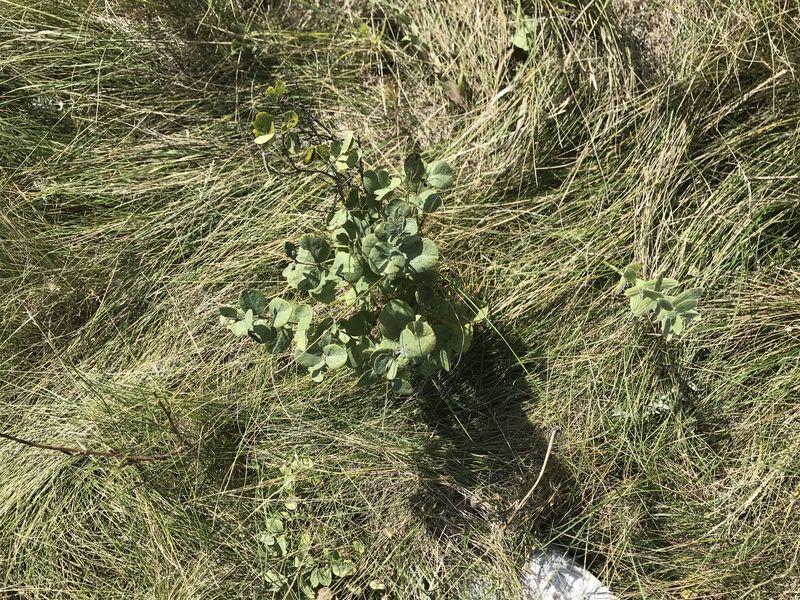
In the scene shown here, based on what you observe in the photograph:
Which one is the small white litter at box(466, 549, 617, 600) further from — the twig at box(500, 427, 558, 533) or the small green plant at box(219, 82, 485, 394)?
the small green plant at box(219, 82, 485, 394)

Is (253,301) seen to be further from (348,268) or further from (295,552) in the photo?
(295,552)

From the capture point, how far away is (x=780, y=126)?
1.88 metres

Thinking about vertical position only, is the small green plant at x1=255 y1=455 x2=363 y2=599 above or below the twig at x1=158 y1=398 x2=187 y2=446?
below

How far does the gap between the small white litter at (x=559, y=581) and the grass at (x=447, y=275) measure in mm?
58

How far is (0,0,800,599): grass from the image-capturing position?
1.87 m

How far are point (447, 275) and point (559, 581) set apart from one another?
986mm

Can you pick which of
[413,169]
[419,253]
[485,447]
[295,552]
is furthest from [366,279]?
[295,552]

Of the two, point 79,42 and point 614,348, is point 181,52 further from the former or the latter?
point 614,348

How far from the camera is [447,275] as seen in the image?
194 cm

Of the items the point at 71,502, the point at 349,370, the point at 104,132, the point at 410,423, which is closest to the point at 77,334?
the point at 71,502

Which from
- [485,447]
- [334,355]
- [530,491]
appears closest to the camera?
[334,355]

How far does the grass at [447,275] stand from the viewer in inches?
73.6

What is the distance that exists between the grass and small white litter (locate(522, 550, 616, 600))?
6 cm

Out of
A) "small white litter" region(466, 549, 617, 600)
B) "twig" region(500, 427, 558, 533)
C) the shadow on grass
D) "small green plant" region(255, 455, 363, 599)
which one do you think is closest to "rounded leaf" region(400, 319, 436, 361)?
the shadow on grass
